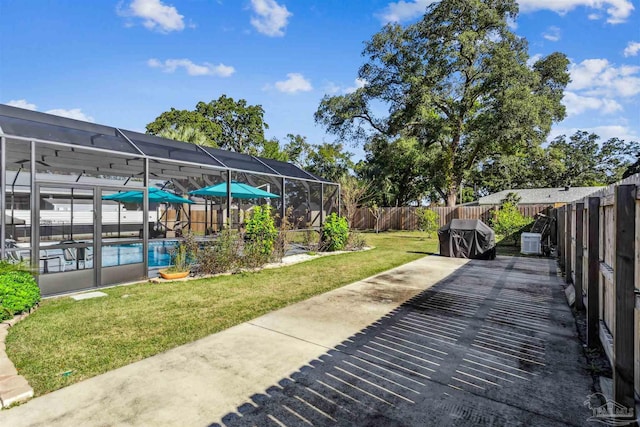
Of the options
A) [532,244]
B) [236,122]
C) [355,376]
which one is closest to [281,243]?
[355,376]

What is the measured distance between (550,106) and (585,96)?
38.1 ft

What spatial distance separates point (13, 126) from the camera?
16.2 ft

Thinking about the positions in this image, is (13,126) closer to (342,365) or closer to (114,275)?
(114,275)

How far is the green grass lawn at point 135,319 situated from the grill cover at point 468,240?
421 centimetres

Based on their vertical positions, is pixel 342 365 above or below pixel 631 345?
below

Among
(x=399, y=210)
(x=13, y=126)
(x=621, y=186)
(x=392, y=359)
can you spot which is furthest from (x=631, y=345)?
(x=399, y=210)

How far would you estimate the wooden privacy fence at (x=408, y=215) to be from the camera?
59.6 feet

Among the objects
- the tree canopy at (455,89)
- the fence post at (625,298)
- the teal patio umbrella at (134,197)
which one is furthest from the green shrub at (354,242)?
the tree canopy at (455,89)

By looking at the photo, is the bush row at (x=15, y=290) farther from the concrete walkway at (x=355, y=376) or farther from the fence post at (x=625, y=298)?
the fence post at (x=625, y=298)

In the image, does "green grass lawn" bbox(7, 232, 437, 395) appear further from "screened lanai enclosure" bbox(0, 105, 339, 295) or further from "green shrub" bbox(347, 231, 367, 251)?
"green shrub" bbox(347, 231, 367, 251)

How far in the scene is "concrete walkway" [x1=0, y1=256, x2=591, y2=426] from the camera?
2191 mm

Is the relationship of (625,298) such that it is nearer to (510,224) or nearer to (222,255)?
(222,255)

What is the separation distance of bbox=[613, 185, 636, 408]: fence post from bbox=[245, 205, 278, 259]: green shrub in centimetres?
686

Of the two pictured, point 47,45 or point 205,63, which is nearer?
point 47,45
